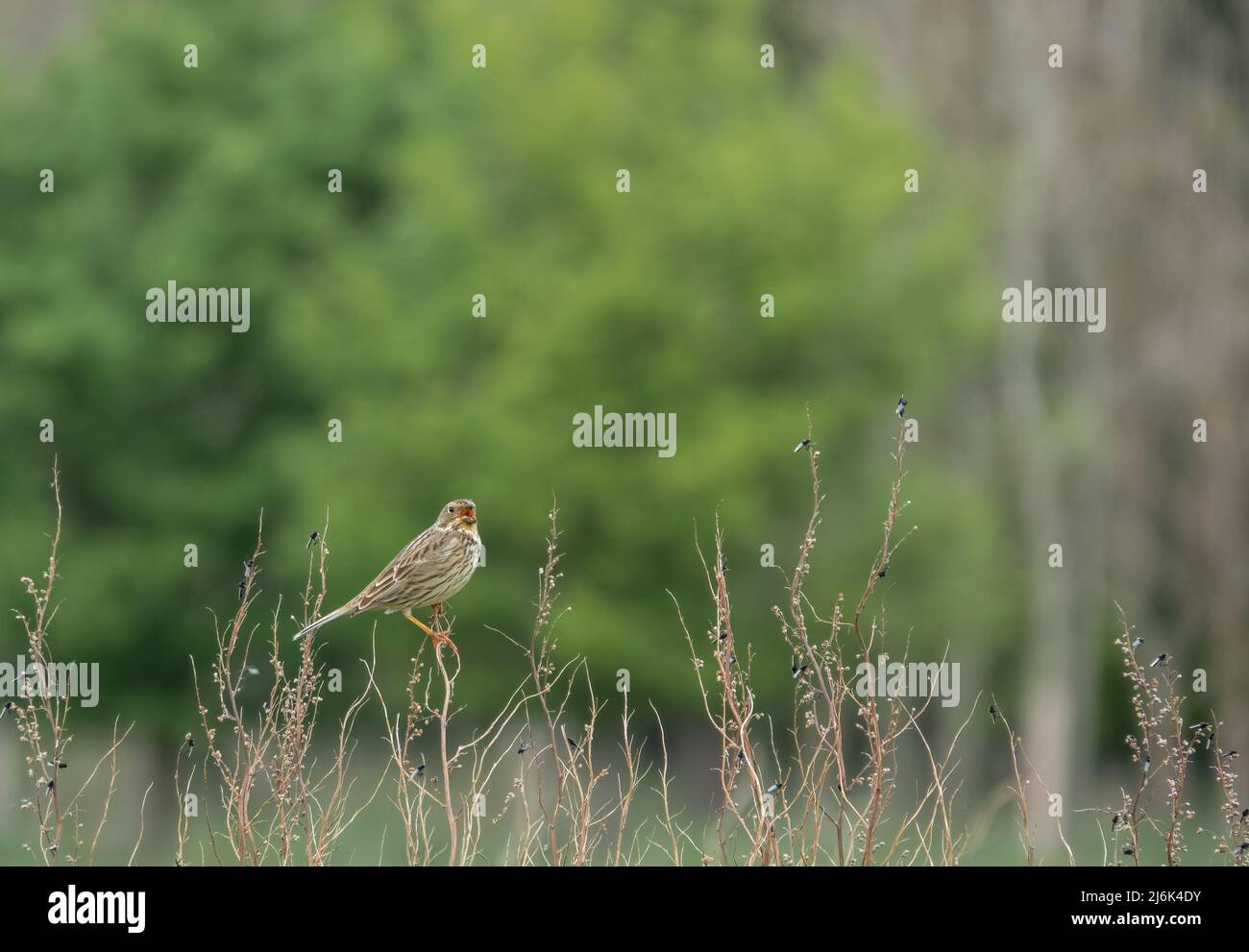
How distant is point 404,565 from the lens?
694cm

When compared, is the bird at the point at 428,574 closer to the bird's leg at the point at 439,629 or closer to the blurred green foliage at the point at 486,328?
the bird's leg at the point at 439,629

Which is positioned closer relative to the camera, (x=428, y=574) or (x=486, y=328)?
(x=428, y=574)

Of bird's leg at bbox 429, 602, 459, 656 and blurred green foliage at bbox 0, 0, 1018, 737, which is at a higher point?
blurred green foliage at bbox 0, 0, 1018, 737

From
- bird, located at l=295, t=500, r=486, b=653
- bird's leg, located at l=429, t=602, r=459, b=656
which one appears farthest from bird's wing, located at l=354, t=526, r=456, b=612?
bird's leg, located at l=429, t=602, r=459, b=656

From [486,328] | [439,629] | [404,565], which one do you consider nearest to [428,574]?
[404,565]

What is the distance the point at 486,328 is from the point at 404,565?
67.5 ft

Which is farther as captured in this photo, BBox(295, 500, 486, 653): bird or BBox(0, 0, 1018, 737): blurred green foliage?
BBox(0, 0, 1018, 737): blurred green foliage

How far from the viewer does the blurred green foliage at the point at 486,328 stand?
84.9 ft

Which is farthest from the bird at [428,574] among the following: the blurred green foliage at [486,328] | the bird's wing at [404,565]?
the blurred green foliage at [486,328]

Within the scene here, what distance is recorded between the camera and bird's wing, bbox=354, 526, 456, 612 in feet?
22.6

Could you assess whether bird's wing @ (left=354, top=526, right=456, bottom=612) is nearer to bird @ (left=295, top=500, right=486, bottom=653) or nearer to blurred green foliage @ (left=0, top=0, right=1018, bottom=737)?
bird @ (left=295, top=500, right=486, bottom=653)

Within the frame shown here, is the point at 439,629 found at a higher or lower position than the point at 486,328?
lower

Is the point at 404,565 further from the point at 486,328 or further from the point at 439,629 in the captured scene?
the point at 486,328

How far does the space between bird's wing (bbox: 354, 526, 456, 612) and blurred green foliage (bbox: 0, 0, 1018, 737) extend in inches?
693
